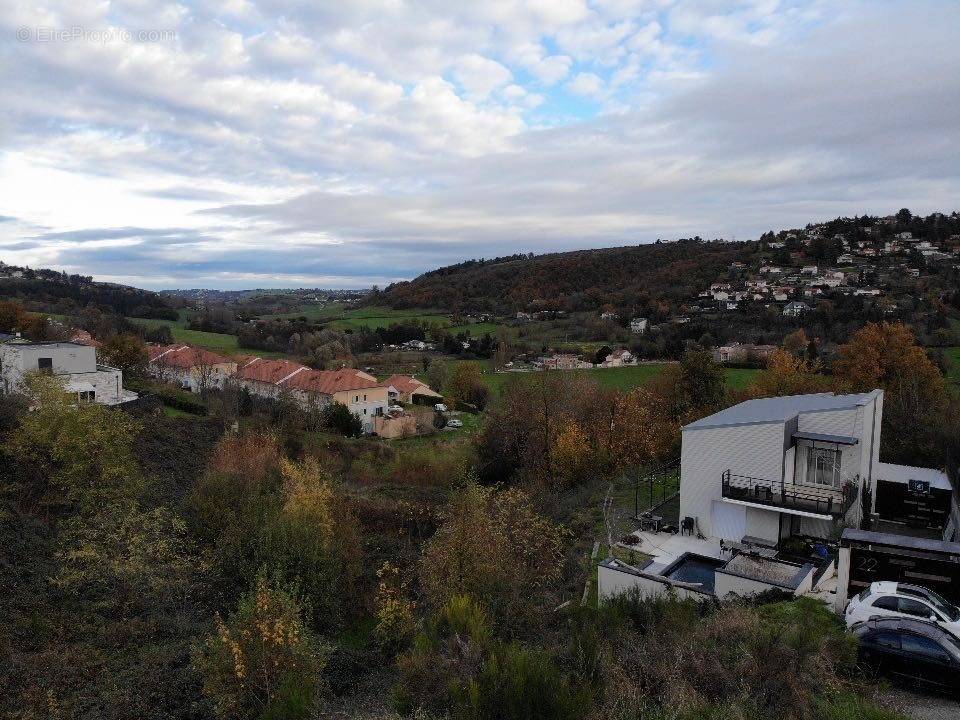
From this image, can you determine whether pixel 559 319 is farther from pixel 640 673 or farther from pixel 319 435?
pixel 640 673

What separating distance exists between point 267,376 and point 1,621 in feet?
114

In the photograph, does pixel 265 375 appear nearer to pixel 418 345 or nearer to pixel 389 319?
pixel 418 345

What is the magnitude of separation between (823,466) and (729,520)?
100 inches

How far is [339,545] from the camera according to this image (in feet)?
49.2

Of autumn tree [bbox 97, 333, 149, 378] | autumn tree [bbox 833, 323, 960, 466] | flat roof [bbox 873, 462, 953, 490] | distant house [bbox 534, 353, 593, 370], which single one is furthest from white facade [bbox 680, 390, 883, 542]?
autumn tree [bbox 97, 333, 149, 378]

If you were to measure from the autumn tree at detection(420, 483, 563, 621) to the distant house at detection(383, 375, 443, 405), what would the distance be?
32.2 m

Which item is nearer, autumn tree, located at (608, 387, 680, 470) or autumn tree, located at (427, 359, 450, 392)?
autumn tree, located at (608, 387, 680, 470)

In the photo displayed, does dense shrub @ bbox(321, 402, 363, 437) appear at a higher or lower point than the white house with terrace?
lower

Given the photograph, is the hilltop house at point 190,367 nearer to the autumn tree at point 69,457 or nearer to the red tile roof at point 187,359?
the red tile roof at point 187,359

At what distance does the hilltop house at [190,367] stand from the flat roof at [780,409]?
122 ft

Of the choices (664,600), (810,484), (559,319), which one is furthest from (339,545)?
(559,319)

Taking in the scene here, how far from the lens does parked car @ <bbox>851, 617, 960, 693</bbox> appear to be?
7672 mm

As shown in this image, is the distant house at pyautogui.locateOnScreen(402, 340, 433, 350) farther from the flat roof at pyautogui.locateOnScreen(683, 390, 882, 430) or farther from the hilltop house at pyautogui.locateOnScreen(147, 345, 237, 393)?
the flat roof at pyautogui.locateOnScreen(683, 390, 882, 430)

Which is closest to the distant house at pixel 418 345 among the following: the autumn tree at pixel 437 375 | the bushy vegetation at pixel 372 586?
the autumn tree at pixel 437 375
